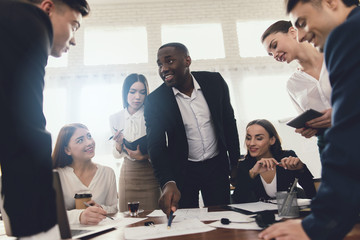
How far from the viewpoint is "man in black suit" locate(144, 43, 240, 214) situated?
1598mm

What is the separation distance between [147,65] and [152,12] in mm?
933

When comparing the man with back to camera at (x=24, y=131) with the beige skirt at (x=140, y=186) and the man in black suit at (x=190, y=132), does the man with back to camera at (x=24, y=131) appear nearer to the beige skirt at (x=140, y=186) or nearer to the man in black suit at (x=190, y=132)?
the man in black suit at (x=190, y=132)

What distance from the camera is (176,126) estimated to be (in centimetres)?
167

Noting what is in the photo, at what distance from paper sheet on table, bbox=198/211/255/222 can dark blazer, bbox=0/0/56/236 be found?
666 millimetres

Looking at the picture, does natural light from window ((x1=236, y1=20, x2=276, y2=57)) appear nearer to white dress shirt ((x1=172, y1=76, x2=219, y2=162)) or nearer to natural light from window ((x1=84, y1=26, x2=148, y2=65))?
natural light from window ((x1=84, y1=26, x2=148, y2=65))

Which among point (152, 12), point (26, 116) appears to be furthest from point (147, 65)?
point (26, 116)

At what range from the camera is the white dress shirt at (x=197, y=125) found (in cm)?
169

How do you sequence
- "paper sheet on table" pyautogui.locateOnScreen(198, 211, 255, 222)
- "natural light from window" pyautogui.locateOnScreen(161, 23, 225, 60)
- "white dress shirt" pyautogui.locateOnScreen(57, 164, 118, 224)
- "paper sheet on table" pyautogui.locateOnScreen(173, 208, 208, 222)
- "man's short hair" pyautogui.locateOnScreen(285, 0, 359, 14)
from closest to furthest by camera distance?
"man's short hair" pyautogui.locateOnScreen(285, 0, 359, 14) → "paper sheet on table" pyautogui.locateOnScreen(198, 211, 255, 222) → "paper sheet on table" pyautogui.locateOnScreen(173, 208, 208, 222) → "white dress shirt" pyautogui.locateOnScreen(57, 164, 118, 224) → "natural light from window" pyautogui.locateOnScreen(161, 23, 225, 60)

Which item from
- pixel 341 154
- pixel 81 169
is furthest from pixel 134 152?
pixel 341 154

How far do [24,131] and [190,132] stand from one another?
4.11 ft

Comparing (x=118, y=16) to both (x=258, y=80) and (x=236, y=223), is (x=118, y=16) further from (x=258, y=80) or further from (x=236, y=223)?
(x=236, y=223)

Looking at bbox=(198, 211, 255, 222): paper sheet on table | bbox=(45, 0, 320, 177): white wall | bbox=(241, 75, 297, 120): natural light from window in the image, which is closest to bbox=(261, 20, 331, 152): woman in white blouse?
bbox=(198, 211, 255, 222): paper sheet on table

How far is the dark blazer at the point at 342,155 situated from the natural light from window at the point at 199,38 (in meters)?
3.80

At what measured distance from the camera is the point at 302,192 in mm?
1783
